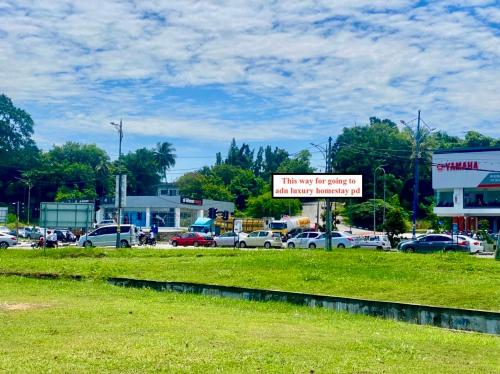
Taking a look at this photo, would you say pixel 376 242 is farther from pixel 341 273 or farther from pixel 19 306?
pixel 19 306

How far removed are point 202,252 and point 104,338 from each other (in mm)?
30284

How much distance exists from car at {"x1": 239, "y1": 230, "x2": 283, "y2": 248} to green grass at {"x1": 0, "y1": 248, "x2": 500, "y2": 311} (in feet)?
65.8

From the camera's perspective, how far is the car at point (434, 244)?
45469mm

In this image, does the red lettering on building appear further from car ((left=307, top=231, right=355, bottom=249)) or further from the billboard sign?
the billboard sign

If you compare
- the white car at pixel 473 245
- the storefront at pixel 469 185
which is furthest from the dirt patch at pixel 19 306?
the storefront at pixel 469 185

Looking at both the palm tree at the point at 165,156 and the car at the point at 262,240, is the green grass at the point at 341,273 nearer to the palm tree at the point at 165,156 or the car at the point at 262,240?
the car at the point at 262,240

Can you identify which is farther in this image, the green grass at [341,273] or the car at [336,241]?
the car at [336,241]

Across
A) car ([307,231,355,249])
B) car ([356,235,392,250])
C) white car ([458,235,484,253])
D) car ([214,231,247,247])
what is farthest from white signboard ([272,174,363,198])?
car ([214,231,247,247])

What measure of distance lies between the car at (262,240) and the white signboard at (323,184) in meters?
13.1

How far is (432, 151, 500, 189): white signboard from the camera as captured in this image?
7894 cm

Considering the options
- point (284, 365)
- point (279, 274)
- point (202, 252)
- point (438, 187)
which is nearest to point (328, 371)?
point (284, 365)

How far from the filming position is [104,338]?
11.5 m

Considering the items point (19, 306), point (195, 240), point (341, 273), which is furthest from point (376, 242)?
point (19, 306)

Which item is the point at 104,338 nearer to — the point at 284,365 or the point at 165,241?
the point at 284,365
